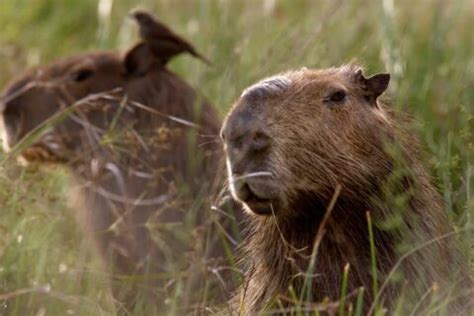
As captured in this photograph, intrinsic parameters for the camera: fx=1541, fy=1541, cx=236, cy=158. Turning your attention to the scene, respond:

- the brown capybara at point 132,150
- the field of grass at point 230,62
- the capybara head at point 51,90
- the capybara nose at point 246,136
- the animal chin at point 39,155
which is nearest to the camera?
the capybara nose at point 246,136

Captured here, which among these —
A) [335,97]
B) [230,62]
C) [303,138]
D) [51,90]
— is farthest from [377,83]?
[230,62]

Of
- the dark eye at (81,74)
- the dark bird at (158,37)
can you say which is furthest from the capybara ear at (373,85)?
the dark eye at (81,74)

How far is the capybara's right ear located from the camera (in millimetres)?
6547

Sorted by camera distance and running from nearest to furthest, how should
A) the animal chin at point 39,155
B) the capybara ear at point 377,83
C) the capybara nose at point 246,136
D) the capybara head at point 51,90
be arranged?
the capybara nose at point 246,136 < the capybara ear at point 377,83 < the animal chin at point 39,155 < the capybara head at point 51,90

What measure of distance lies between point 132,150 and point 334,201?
1706 millimetres

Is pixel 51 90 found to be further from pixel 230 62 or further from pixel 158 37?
pixel 230 62

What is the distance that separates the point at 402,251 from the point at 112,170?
187 centimetres

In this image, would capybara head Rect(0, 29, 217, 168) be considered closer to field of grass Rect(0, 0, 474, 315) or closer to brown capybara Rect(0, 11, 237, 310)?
brown capybara Rect(0, 11, 237, 310)

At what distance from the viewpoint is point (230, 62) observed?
23.0 feet

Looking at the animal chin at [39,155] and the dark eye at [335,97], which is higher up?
the dark eye at [335,97]

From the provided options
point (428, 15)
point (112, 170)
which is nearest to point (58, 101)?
point (112, 170)

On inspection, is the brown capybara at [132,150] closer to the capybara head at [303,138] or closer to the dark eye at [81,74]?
the dark eye at [81,74]

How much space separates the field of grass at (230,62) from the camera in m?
4.84

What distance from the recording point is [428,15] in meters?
8.86
